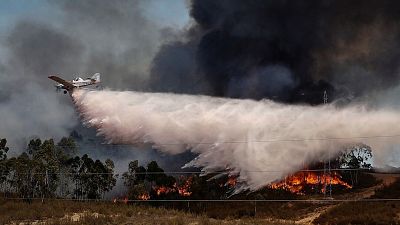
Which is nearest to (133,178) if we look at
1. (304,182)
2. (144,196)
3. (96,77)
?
(144,196)

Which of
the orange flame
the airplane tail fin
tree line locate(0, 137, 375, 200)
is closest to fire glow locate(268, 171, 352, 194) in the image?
tree line locate(0, 137, 375, 200)

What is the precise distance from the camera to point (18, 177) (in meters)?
125

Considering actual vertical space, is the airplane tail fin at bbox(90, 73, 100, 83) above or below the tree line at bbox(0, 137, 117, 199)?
above

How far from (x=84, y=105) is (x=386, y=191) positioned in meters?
71.9

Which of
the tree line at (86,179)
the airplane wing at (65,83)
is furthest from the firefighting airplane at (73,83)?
the tree line at (86,179)

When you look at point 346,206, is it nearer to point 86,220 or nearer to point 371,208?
point 371,208

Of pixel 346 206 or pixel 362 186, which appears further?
pixel 362 186

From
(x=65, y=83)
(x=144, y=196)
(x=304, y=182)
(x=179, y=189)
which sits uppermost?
(x=65, y=83)

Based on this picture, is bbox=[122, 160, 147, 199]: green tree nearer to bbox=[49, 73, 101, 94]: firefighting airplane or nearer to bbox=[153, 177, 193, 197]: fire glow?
bbox=[153, 177, 193, 197]: fire glow

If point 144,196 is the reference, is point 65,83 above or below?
above

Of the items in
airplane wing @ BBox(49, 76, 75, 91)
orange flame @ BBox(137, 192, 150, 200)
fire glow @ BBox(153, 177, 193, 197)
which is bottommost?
orange flame @ BBox(137, 192, 150, 200)

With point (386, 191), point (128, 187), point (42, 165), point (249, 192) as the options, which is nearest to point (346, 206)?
point (386, 191)

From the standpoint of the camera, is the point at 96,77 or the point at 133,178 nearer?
the point at 96,77

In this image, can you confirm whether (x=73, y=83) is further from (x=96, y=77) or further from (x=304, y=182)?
(x=304, y=182)
